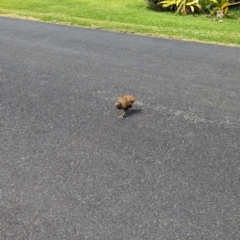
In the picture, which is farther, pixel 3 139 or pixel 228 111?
pixel 228 111

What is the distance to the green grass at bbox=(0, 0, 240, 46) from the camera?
1083 cm

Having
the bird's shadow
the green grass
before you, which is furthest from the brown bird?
the green grass

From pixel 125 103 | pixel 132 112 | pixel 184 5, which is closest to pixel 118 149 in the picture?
pixel 125 103

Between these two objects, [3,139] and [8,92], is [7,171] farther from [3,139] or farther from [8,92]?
[8,92]

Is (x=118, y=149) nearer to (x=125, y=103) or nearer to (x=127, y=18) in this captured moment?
(x=125, y=103)

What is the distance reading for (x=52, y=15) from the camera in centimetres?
1321

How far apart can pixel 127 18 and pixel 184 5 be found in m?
2.72

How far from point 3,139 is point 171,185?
1993 millimetres

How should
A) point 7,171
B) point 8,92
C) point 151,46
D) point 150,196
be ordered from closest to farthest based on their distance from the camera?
point 150,196 → point 7,171 → point 8,92 → point 151,46

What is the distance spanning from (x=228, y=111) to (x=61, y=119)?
7.21 feet

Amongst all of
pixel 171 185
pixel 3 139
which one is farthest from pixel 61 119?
pixel 171 185

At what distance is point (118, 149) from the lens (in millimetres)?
4355

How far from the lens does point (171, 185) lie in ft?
12.2

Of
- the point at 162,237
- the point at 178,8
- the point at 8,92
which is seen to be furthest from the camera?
the point at 178,8
